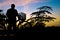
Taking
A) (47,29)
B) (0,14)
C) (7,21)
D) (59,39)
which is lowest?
(59,39)

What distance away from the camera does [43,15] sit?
1906 cm

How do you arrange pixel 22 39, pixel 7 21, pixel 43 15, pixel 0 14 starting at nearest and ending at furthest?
pixel 22 39
pixel 7 21
pixel 0 14
pixel 43 15

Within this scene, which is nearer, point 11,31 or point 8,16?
point 11,31

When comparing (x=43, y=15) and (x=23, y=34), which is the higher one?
(x=43, y=15)

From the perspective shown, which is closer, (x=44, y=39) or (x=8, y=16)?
(x=44, y=39)

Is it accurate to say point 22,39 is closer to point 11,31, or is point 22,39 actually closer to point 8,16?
point 11,31

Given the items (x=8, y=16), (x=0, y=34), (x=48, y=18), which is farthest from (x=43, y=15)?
(x=0, y=34)

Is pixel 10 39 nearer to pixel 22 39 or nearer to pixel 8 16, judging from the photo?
pixel 22 39

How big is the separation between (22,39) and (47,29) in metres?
1.49

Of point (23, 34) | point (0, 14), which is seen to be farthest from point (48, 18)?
point (23, 34)

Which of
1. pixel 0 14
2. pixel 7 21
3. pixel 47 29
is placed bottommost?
pixel 47 29

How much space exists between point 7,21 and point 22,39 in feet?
6.47

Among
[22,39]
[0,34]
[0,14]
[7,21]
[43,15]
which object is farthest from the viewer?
[43,15]

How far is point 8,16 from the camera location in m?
10.1
